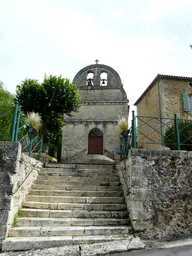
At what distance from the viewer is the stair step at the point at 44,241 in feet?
9.74

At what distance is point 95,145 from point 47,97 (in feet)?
16.2

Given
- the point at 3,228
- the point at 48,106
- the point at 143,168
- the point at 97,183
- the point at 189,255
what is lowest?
the point at 189,255

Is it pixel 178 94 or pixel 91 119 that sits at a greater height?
pixel 178 94

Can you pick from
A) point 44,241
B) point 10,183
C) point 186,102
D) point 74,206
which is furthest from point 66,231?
point 186,102

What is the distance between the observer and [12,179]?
350 cm

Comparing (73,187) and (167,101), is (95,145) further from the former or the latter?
(73,187)

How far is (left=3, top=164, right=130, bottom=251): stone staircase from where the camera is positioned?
3188 mm

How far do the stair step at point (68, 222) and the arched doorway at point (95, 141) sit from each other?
9124 millimetres

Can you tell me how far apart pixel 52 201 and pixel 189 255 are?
9.35 feet

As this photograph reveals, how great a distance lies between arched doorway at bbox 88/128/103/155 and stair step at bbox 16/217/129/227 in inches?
359

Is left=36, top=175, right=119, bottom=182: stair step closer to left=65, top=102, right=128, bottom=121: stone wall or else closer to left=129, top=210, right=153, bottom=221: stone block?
left=129, top=210, right=153, bottom=221: stone block

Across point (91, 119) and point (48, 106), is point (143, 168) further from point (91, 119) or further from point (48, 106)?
point (91, 119)

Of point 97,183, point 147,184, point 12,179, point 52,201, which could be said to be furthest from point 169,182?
point 12,179

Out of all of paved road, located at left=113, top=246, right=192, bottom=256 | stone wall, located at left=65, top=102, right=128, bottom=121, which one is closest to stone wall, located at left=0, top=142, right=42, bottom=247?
paved road, located at left=113, top=246, right=192, bottom=256
